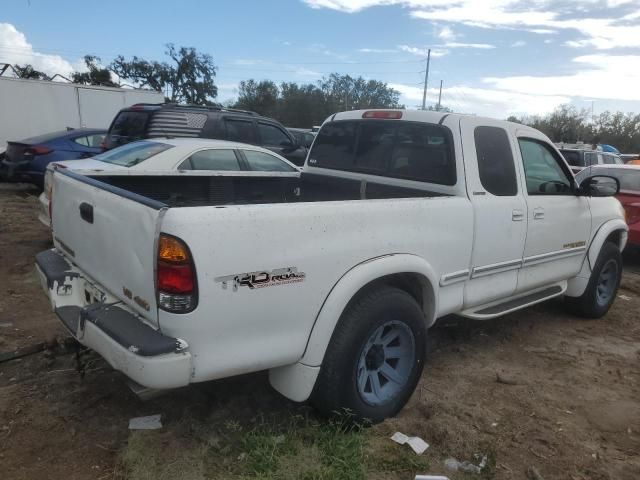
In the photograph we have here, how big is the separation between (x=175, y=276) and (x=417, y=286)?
1.68 metres

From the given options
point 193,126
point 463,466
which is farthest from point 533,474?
point 193,126

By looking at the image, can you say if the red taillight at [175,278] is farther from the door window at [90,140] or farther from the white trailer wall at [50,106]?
the white trailer wall at [50,106]

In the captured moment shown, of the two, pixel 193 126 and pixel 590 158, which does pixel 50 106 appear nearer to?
pixel 193 126

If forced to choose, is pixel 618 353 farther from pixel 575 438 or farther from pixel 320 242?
pixel 320 242

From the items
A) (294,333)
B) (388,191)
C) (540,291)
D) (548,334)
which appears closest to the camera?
(294,333)

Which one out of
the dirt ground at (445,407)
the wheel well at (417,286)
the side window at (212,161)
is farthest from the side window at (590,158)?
the wheel well at (417,286)

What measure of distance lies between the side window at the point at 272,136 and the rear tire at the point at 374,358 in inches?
283

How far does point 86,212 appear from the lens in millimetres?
2896

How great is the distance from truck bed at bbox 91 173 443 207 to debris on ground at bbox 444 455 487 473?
69.8 inches

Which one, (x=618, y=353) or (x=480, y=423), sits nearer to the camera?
(x=480, y=423)

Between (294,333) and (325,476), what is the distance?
28.7 inches

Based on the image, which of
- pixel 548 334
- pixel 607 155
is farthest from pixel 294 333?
pixel 607 155

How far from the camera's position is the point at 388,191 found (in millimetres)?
4047

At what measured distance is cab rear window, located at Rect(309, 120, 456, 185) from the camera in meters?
3.77
